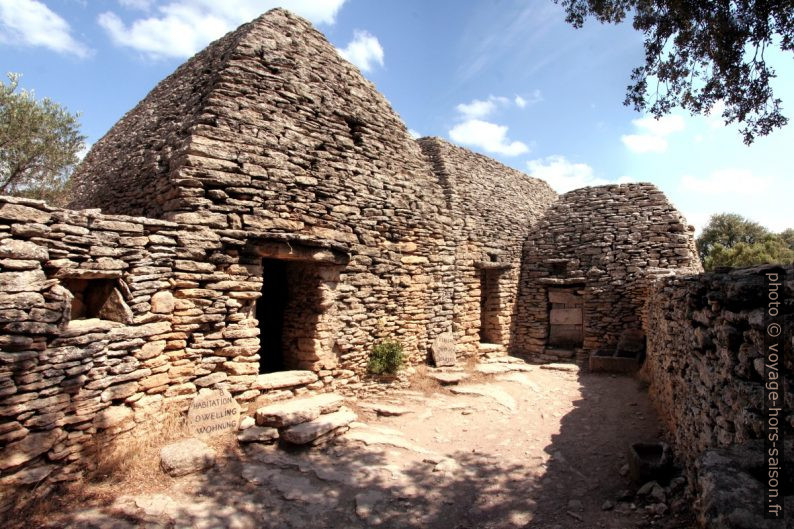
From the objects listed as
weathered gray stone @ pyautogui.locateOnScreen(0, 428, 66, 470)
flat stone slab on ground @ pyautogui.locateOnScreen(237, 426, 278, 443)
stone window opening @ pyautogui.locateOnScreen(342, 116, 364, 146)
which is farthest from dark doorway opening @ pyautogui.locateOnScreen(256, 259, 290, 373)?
weathered gray stone @ pyautogui.locateOnScreen(0, 428, 66, 470)

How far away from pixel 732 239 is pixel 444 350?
28603 mm

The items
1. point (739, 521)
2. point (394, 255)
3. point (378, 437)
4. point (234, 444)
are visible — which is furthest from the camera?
point (394, 255)

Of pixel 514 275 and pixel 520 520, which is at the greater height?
pixel 514 275

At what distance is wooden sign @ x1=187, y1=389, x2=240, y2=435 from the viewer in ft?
17.7

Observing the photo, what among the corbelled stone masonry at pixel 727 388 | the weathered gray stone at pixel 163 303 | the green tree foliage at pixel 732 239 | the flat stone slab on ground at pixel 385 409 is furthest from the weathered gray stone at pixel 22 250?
the green tree foliage at pixel 732 239

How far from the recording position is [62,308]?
4262 millimetres

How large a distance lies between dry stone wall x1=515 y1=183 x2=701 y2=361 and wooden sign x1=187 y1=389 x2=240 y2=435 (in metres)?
9.61

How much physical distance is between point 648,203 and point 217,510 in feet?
44.8

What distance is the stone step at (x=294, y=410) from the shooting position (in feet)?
18.9

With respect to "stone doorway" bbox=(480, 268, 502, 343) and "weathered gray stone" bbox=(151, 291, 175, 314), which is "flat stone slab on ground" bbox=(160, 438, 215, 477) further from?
"stone doorway" bbox=(480, 268, 502, 343)

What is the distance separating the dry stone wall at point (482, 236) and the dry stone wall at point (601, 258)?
2.16ft

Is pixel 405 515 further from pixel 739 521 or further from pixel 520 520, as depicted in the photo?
pixel 739 521

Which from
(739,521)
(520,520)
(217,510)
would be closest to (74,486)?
(217,510)

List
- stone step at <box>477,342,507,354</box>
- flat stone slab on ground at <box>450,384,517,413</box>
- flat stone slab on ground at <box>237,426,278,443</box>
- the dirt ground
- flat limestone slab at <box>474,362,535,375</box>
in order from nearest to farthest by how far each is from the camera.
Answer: the dirt ground < flat stone slab on ground at <box>237,426,278,443</box> < flat stone slab on ground at <box>450,384,517,413</box> < flat limestone slab at <box>474,362,535,375</box> < stone step at <box>477,342,507,354</box>
